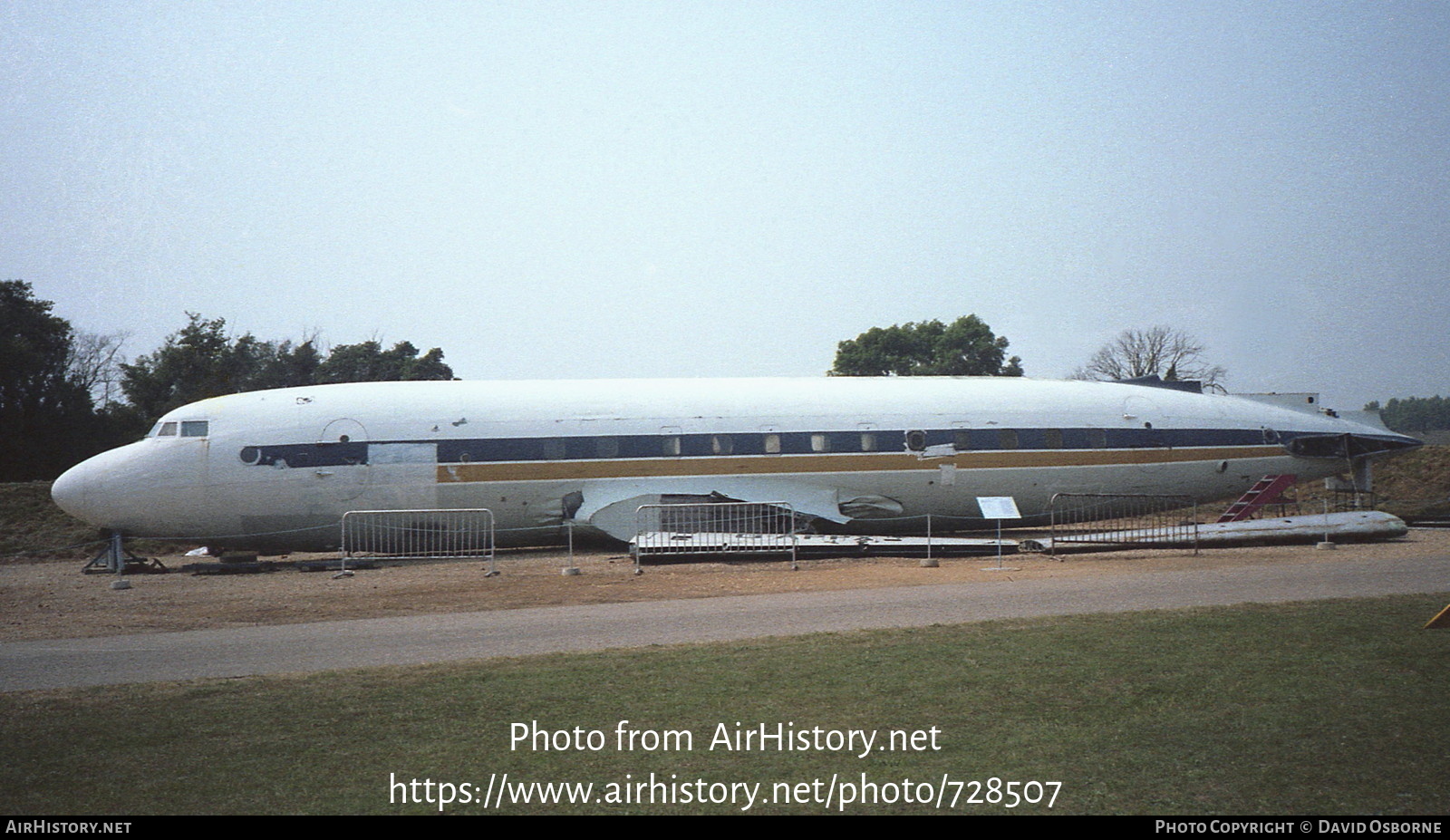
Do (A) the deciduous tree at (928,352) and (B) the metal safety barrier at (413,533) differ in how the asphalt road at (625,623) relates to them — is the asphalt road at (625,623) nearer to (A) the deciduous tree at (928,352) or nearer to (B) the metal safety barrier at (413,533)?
(B) the metal safety barrier at (413,533)

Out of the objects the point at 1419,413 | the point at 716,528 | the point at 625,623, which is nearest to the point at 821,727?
the point at 625,623

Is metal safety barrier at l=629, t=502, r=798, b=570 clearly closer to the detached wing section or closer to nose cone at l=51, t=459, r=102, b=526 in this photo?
the detached wing section

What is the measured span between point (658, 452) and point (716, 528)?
7.37 ft

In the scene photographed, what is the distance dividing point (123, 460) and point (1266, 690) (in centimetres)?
2063

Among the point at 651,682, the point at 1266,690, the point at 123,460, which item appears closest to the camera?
the point at 1266,690

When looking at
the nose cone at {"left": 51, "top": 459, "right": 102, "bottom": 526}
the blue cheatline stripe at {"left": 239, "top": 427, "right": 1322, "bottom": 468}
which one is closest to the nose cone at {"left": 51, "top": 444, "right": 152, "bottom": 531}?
the nose cone at {"left": 51, "top": 459, "right": 102, "bottom": 526}

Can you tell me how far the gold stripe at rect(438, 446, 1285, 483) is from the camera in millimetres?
20969

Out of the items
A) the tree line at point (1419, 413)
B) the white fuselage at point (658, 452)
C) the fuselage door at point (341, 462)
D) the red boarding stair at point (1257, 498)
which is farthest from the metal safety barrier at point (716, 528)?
the tree line at point (1419, 413)

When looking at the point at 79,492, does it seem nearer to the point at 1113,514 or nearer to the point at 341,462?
the point at 341,462

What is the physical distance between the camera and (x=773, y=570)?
56.6 ft

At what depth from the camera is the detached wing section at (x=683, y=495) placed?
828 inches

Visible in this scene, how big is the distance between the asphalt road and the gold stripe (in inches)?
305

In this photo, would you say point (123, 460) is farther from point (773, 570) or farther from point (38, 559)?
point (773, 570)

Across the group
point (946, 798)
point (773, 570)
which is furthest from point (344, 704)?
point (773, 570)
